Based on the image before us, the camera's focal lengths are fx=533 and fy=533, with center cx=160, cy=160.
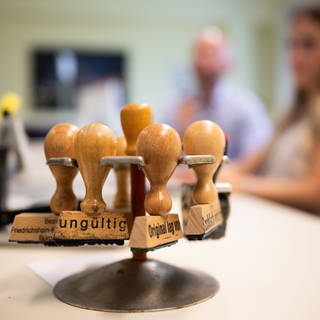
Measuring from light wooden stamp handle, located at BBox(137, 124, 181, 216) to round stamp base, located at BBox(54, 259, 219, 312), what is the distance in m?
0.08

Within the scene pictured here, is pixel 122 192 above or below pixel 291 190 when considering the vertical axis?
above

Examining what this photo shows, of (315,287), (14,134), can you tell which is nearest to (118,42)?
(14,134)

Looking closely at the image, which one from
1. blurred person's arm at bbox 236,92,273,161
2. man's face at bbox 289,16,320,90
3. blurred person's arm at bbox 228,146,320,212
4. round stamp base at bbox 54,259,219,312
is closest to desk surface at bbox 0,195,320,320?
round stamp base at bbox 54,259,219,312

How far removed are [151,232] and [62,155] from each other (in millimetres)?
115

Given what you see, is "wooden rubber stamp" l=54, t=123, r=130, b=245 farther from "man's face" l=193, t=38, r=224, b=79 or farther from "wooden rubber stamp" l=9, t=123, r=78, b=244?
"man's face" l=193, t=38, r=224, b=79

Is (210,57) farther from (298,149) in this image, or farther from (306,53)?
(298,149)

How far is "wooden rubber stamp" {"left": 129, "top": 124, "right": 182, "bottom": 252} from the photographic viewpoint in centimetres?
43

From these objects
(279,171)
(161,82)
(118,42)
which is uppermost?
(118,42)

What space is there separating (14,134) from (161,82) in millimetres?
4196

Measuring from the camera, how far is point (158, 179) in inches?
17.8

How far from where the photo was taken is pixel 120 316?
0.45 metres

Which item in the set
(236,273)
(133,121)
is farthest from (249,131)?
(133,121)

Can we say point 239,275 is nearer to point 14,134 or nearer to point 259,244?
point 259,244

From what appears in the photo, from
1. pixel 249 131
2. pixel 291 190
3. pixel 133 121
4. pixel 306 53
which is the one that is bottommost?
pixel 291 190
